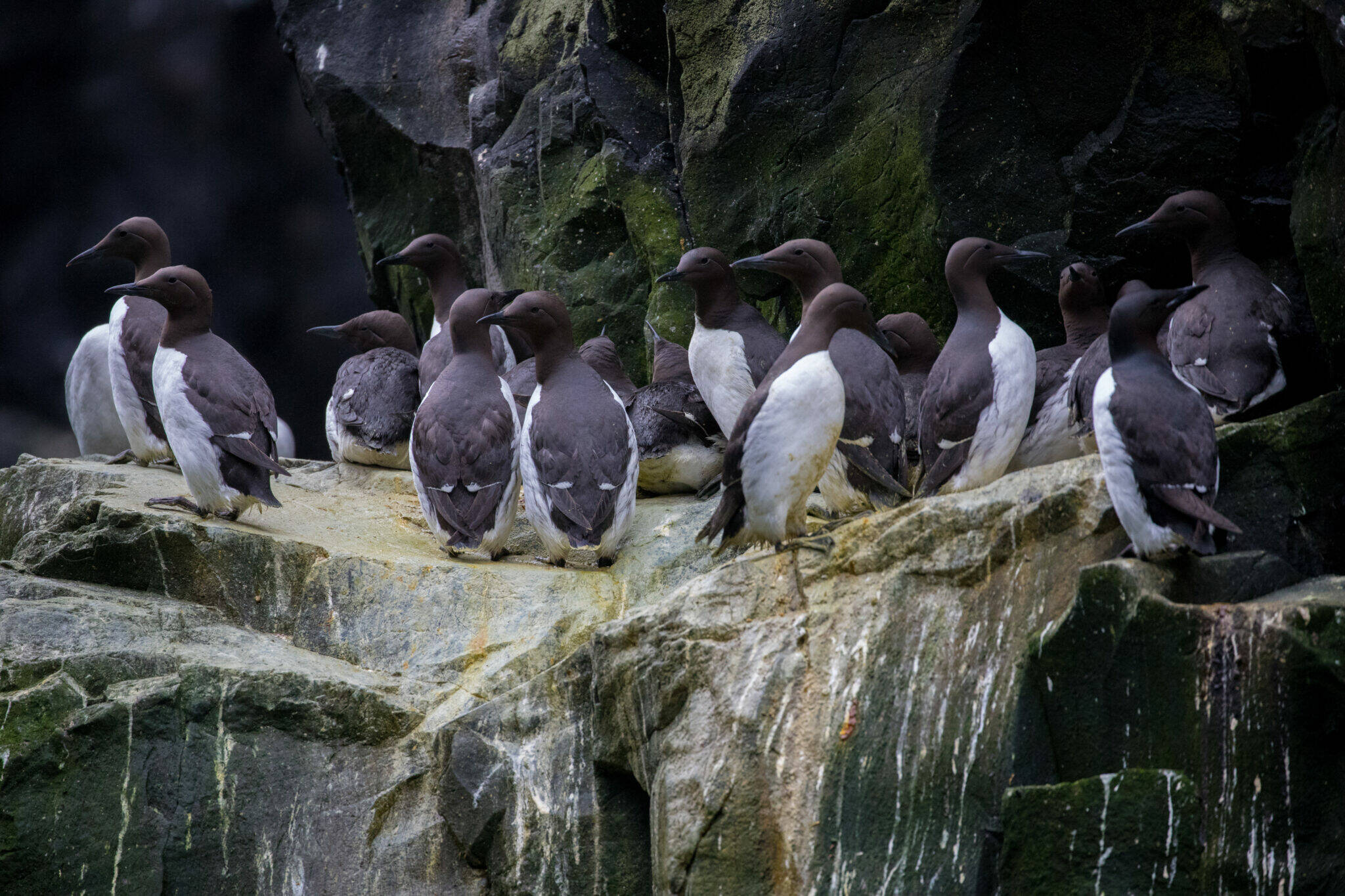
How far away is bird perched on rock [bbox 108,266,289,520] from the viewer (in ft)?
19.3

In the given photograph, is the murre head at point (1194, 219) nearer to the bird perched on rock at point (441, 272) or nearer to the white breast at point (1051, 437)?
the white breast at point (1051, 437)

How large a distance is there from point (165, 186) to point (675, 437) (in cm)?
933

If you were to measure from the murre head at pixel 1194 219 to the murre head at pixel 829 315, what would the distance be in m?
1.34

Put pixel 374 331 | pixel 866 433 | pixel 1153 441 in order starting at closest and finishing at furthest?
pixel 1153 441
pixel 866 433
pixel 374 331

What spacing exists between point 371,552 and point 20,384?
30.3ft

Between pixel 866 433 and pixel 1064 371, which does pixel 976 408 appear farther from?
pixel 1064 371

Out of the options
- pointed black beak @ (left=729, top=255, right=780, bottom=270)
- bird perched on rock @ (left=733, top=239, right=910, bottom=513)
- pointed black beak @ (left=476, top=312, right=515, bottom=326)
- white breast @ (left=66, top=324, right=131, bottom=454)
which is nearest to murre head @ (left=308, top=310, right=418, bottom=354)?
white breast @ (left=66, top=324, right=131, bottom=454)

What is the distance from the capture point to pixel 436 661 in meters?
5.32

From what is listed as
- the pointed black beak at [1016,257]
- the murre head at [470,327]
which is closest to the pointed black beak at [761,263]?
the pointed black beak at [1016,257]

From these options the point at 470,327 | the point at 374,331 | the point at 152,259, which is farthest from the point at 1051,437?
the point at 152,259

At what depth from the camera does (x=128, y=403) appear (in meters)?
7.00

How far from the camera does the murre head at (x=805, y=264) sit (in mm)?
6375

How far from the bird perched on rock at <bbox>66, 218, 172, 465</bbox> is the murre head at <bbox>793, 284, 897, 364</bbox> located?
3608 mm

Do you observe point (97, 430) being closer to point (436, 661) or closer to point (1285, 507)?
point (436, 661)
